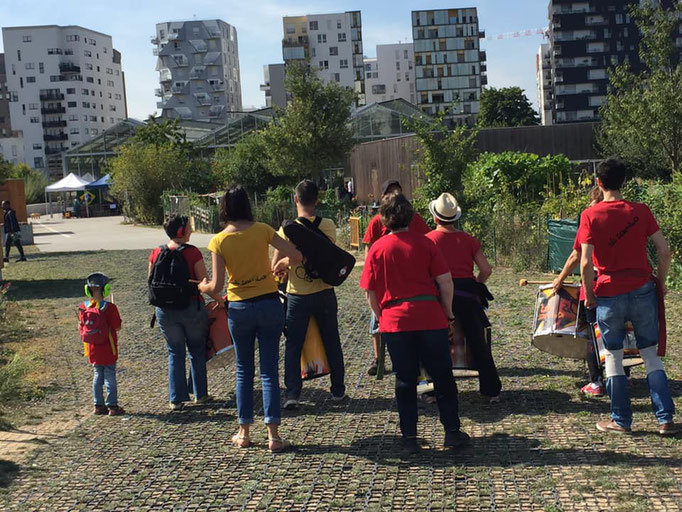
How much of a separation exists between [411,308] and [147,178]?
37487 mm

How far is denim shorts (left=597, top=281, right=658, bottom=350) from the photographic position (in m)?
5.61

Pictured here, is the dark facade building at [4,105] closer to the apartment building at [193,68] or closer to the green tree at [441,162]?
the apartment building at [193,68]

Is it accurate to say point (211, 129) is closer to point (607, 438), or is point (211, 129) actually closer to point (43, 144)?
point (607, 438)

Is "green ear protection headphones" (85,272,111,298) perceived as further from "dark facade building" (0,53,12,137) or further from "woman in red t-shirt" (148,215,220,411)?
"dark facade building" (0,53,12,137)

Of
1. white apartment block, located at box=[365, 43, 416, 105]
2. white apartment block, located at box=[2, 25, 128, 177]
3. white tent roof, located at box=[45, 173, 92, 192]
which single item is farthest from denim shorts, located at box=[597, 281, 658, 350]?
white apartment block, located at box=[365, 43, 416, 105]

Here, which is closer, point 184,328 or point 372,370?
point 184,328

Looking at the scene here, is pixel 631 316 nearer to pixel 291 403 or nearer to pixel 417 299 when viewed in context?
pixel 417 299

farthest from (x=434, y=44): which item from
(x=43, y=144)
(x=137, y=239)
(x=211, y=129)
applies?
(x=137, y=239)

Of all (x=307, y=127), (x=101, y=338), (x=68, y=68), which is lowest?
(x=101, y=338)


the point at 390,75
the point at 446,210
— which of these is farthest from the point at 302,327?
the point at 390,75

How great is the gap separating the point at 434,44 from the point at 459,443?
512 feet

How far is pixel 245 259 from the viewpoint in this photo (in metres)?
5.76

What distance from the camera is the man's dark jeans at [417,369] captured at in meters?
5.54

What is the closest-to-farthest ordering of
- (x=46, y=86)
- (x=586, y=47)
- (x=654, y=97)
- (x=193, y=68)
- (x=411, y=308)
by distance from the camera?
A: (x=411, y=308) → (x=654, y=97) → (x=586, y=47) → (x=46, y=86) → (x=193, y=68)
